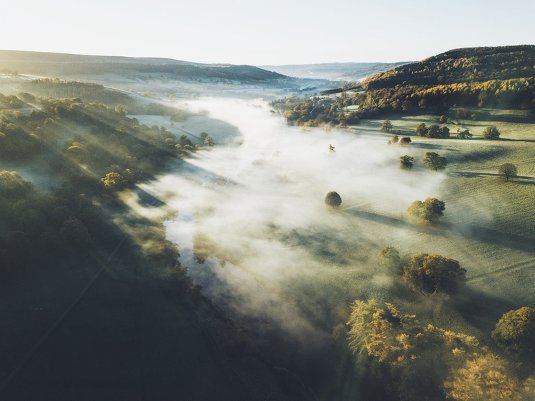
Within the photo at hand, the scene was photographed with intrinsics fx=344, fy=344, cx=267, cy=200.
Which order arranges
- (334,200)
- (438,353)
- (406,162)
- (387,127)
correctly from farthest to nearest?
(387,127), (406,162), (334,200), (438,353)

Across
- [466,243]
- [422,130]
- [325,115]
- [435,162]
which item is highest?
[422,130]

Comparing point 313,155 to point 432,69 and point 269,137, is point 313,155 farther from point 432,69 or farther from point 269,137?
point 432,69

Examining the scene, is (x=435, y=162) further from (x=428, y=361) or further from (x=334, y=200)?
(x=428, y=361)

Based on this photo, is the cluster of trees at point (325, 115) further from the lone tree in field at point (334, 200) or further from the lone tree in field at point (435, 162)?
the lone tree in field at point (334, 200)

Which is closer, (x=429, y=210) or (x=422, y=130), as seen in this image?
(x=429, y=210)

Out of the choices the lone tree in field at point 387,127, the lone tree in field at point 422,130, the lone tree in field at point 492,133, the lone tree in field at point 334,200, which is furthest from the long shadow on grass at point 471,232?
the lone tree in field at point 387,127

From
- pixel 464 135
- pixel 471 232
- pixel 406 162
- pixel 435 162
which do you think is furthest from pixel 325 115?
pixel 471 232

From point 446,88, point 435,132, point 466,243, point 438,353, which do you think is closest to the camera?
point 438,353

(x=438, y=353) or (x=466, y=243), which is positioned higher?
(x=466, y=243)
